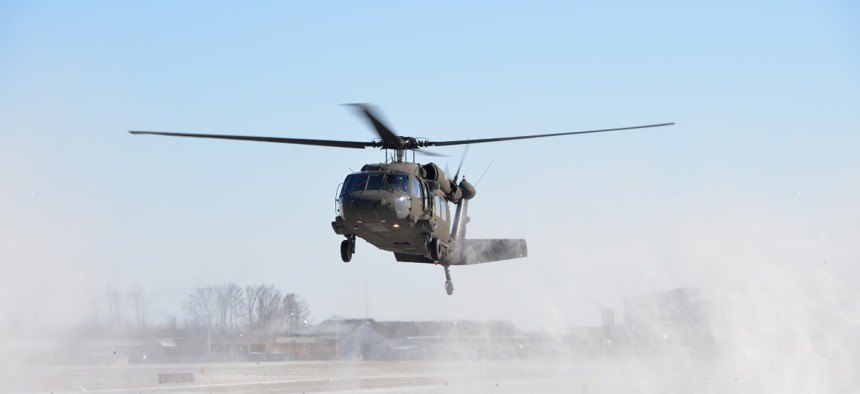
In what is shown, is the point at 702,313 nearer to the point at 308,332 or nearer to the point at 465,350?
the point at 465,350

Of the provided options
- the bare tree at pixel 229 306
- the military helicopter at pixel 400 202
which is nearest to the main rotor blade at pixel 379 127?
the military helicopter at pixel 400 202

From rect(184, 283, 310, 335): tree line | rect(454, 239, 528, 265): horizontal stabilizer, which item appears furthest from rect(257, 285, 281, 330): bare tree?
rect(454, 239, 528, 265): horizontal stabilizer

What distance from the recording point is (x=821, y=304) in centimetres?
3297

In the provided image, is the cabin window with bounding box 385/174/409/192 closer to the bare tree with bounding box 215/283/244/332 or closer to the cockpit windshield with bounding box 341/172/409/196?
the cockpit windshield with bounding box 341/172/409/196

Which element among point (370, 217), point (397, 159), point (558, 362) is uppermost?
point (397, 159)

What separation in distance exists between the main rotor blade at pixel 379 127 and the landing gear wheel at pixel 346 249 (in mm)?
2850

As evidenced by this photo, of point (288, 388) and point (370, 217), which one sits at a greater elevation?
point (370, 217)

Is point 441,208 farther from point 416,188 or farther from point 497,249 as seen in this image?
point 497,249

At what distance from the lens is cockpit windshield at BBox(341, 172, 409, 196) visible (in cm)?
2180

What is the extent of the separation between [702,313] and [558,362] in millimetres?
19208

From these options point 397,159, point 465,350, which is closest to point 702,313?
point 397,159

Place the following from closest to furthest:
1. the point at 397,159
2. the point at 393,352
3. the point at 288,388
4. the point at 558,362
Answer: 1. the point at 397,159
2. the point at 288,388
3. the point at 558,362
4. the point at 393,352

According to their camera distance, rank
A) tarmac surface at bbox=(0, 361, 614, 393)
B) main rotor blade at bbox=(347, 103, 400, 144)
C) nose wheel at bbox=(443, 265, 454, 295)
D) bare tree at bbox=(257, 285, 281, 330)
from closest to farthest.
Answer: main rotor blade at bbox=(347, 103, 400, 144) < nose wheel at bbox=(443, 265, 454, 295) < tarmac surface at bbox=(0, 361, 614, 393) < bare tree at bbox=(257, 285, 281, 330)

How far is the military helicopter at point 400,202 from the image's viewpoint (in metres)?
21.4
